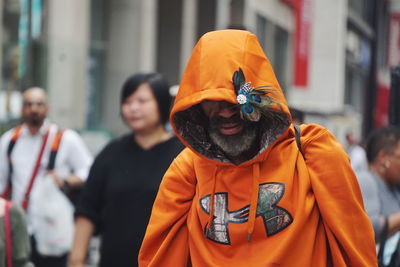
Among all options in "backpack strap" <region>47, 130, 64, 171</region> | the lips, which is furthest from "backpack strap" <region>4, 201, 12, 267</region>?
"backpack strap" <region>47, 130, 64, 171</region>

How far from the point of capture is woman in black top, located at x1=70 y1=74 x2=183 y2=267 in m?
4.28

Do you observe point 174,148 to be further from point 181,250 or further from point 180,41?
point 180,41

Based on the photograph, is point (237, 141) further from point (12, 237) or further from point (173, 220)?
point (12, 237)

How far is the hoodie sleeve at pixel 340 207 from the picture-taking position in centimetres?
262

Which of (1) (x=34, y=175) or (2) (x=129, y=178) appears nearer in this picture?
(2) (x=129, y=178)

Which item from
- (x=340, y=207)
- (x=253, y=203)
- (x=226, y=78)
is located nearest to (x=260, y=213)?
(x=253, y=203)

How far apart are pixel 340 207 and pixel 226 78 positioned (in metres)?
0.62

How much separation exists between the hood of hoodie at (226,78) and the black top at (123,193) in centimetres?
154

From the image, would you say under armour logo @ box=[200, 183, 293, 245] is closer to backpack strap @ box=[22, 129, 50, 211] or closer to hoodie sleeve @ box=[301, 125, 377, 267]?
hoodie sleeve @ box=[301, 125, 377, 267]

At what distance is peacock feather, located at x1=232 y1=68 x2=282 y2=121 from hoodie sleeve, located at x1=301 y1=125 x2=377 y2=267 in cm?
25

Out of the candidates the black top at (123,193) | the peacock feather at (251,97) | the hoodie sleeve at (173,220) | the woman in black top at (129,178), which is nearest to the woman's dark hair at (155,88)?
the woman in black top at (129,178)

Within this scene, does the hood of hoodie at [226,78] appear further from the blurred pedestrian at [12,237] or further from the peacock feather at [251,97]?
the blurred pedestrian at [12,237]

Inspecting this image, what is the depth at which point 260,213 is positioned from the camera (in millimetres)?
2648

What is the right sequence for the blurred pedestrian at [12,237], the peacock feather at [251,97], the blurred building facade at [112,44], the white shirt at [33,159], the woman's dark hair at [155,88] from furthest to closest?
the blurred building facade at [112,44] → the white shirt at [33,159] → the woman's dark hair at [155,88] → the blurred pedestrian at [12,237] → the peacock feather at [251,97]
